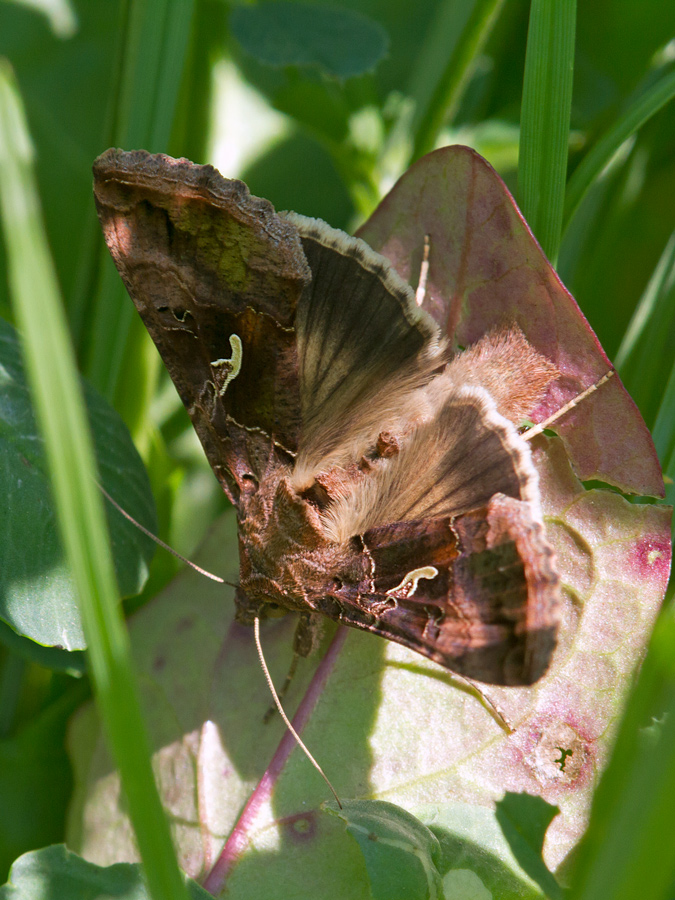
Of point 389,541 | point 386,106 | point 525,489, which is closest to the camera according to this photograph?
point 525,489

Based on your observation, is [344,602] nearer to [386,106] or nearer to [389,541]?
[389,541]

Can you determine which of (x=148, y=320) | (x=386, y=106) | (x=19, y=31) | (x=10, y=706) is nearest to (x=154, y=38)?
(x=148, y=320)

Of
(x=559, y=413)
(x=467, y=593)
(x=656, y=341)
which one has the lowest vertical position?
(x=467, y=593)

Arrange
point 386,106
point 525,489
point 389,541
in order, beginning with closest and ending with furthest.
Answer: point 525,489
point 389,541
point 386,106

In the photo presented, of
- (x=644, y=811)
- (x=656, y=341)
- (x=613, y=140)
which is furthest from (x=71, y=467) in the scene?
(x=656, y=341)

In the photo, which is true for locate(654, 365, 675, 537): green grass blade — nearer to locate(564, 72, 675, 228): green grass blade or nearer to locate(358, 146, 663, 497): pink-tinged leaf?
locate(358, 146, 663, 497): pink-tinged leaf

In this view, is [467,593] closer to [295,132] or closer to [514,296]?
[514,296]
